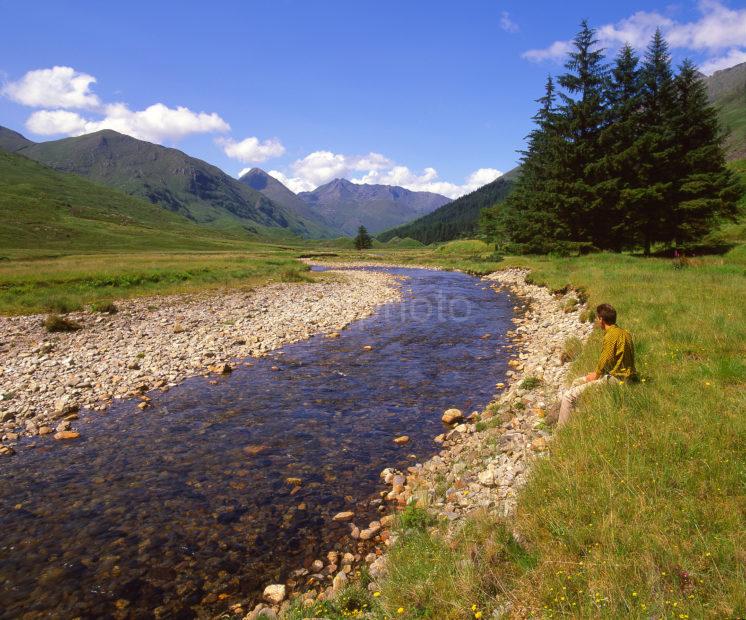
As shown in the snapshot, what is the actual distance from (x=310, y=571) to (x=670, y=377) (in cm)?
785

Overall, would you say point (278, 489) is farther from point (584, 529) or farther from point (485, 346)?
point (485, 346)

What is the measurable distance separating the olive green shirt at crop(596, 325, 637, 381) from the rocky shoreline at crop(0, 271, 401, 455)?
12.9 m

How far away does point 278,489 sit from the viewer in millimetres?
8867

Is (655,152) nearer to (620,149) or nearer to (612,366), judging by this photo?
(620,149)

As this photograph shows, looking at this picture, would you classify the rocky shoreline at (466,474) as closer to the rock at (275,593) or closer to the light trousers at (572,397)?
the rock at (275,593)

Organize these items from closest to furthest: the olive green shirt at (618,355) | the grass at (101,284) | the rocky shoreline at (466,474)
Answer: the rocky shoreline at (466,474) < the olive green shirt at (618,355) < the grass at (101,284)

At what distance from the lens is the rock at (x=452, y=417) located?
1159 cm

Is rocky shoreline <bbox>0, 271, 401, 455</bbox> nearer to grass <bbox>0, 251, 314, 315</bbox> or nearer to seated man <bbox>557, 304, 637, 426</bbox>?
grass <bbox>0, 251, 314, 315</bbox>

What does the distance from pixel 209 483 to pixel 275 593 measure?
11.8ft

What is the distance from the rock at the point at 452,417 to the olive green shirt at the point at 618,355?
13.9 feet

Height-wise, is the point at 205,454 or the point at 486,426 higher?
the point at 486,426

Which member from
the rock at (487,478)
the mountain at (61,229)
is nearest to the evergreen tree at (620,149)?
the rock at (487,478)

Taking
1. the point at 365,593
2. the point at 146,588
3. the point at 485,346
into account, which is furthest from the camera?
the point at 485,346

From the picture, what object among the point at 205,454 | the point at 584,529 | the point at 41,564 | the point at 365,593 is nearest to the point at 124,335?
the point at 205,454
